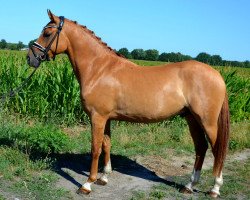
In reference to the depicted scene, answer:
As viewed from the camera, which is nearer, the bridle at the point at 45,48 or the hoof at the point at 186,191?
the bridle at the point at 45,48

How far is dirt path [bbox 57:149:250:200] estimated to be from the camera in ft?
17.1

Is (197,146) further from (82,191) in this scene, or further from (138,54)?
(138,54)

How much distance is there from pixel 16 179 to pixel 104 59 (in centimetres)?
212

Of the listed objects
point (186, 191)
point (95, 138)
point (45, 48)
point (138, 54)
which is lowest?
point (186, 191)

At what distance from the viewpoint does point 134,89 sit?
5016 millimetres

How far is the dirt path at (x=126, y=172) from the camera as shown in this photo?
17.1 feet

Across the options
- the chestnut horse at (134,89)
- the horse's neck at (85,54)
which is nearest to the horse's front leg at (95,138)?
the chestnut horse at (134,89)

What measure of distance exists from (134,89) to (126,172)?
1.74 metres

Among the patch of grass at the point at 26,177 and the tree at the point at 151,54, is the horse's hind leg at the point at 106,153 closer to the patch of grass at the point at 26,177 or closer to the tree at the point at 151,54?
the patch of grass at the point at 26,177

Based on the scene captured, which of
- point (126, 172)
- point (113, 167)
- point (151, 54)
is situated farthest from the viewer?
point (151, 54)

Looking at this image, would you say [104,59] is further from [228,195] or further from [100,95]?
[228,195]

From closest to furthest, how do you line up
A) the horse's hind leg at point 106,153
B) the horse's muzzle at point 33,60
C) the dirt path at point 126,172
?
the horse's muzzle at point 33,60
the dirt path at point 126,172
the horse's hind leg at point 106,153

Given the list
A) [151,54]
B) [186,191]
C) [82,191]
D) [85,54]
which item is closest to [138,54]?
[151,54]

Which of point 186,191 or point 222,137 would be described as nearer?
point 222,137
